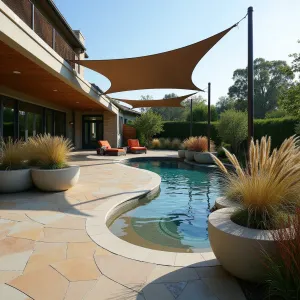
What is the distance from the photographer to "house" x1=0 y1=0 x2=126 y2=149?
512 cm

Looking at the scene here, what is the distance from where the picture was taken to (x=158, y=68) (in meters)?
8.94

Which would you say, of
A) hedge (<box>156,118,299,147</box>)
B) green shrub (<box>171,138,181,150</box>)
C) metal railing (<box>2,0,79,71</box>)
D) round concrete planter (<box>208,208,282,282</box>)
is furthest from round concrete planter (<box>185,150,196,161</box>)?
round concrete planter (<box>208,208,282,282</box>)

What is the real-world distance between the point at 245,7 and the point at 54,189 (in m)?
5.38

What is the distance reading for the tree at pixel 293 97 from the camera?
10359mm

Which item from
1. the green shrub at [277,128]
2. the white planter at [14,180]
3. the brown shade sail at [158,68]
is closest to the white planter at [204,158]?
the brown shade sail at [158,68]

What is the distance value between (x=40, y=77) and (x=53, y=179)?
12.0ft

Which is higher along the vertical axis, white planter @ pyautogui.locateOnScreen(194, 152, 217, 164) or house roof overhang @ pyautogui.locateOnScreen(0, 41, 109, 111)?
house roof overhang @ pyautogui.locateOnScreen(0, 41, 109, 111)

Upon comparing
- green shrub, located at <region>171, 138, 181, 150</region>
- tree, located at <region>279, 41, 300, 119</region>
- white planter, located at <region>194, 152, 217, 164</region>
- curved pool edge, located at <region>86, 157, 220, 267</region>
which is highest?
tree, located at <region>279, 41, 300, 119</region>

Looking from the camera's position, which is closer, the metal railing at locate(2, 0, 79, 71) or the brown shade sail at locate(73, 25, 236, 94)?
the metal railing at locate(2, 0, 79, 71)

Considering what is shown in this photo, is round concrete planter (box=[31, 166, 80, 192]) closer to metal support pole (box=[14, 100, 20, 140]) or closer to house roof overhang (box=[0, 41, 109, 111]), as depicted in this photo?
house roof overhang (box=[0, 41, 109, 111])

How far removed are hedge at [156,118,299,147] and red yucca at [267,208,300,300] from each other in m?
12.1

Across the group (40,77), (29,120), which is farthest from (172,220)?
(29,120)

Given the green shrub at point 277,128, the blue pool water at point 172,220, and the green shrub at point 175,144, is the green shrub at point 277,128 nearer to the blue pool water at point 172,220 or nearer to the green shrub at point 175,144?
the green shrub at point 175,144

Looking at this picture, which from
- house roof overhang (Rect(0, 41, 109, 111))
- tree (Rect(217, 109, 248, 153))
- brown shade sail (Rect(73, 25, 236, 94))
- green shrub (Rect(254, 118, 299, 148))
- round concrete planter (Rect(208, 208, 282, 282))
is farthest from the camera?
tree (Rect(217, 109, 248, 153))
